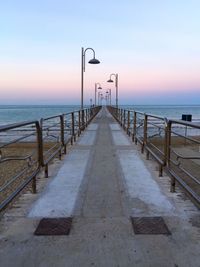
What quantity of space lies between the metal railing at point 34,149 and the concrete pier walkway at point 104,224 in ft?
1.15

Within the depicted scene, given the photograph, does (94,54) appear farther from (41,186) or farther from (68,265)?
(68,265)

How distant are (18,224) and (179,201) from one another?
2.18m

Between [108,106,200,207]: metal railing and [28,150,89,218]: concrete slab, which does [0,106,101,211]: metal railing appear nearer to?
[28,150,89,218]: concrete slab

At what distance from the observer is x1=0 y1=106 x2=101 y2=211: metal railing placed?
423 cm

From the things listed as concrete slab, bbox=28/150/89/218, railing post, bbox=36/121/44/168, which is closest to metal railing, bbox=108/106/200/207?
concrete slab, bbox=28/150/89/218

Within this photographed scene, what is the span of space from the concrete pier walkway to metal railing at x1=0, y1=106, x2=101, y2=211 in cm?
35

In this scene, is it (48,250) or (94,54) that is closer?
(48,250)

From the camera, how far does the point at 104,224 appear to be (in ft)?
12.6

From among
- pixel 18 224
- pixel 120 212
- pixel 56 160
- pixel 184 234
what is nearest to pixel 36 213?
pixel 18 224

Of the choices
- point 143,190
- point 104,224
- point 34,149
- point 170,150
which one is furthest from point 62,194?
point 34,149

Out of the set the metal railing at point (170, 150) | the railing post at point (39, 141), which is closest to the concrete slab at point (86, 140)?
the metal railing at point (170, 150)

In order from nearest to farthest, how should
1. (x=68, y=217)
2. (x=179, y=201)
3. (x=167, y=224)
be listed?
(x=167, y=224) < (x=68, y=217) < (x=179, y=201)

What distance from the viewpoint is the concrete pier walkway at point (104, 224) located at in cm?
305

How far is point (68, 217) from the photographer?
4074 mm
